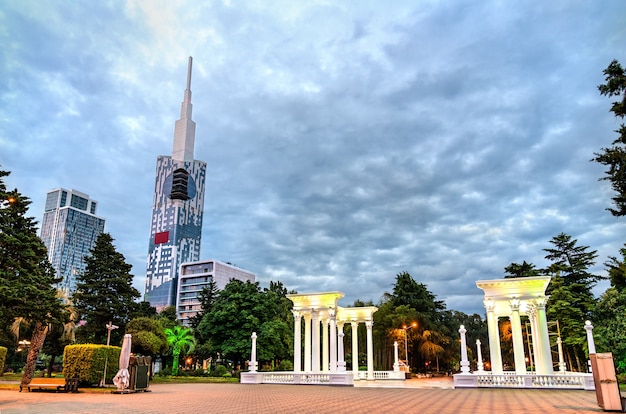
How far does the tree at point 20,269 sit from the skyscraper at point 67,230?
159779 millimetres

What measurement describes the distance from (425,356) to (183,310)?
87.4 metres

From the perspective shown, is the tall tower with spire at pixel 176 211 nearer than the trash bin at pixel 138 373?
No

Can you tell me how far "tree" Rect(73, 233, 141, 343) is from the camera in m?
36.3

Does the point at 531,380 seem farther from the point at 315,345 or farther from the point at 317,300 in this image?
the point at 317,300

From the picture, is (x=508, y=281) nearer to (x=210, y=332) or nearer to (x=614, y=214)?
(x=614, y=214)

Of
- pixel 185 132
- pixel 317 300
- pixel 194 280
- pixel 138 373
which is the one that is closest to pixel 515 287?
pixel 317 300

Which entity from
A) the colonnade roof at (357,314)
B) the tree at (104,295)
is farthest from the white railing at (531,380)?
the tree at (104,295)

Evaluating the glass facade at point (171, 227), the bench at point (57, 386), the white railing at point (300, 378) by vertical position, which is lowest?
the white railing at point (300, 378)

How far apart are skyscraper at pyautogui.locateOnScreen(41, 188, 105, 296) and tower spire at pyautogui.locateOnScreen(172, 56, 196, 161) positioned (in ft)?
201

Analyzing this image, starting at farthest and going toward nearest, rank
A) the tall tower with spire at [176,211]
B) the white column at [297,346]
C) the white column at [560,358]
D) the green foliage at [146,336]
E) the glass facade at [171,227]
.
→ the tall tower with spire at [176,211] → the glass facade at [171,227] → the green foliage at [146,336] → the white column at [297,346] → the white column at [560,358]

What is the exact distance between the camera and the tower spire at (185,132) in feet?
454

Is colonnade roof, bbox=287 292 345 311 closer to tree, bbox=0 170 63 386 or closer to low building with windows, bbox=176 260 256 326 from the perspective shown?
tree, bbox=0 170 63 386

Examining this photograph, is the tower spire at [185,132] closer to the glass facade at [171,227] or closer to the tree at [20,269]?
the glass facade at [171,227]

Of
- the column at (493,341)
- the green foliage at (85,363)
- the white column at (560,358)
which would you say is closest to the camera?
the green foliage at (85,363)
